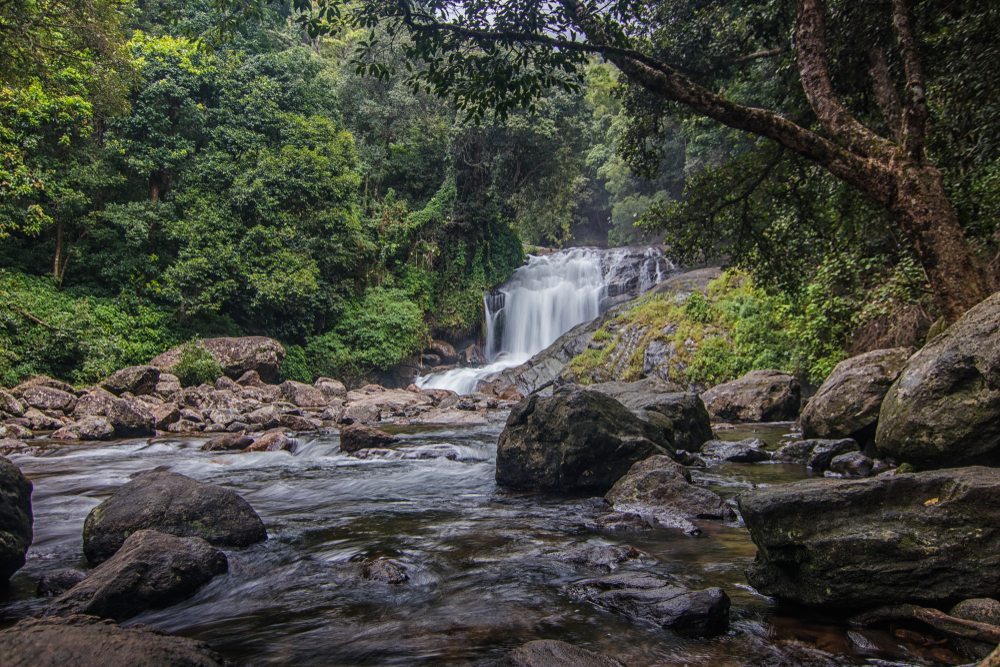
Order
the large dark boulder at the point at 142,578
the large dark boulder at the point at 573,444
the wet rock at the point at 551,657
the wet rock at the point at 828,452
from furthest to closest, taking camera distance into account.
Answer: the wet rock at the point at 828,452 → the large dark boulder at the point at 573,444 → the large dark boulder at the point at 142,578 → the wet rock at the point at 551,657

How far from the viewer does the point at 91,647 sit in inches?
82.2

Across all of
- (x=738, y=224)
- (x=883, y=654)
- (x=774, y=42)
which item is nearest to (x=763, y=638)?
(x=883, y=654)

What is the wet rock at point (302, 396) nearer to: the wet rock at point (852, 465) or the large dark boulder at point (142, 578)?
the large dark boulder at point (142, 578)

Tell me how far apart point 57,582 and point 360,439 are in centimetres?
676

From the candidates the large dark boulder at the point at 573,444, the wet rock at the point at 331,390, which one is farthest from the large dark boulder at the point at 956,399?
the wet rock at the point at 331,390

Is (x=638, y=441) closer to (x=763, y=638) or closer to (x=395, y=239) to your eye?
(x=763, y=638)

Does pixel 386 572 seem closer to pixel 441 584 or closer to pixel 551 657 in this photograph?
pixel 441 584

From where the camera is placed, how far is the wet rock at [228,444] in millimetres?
10773

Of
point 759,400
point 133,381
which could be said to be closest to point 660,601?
point 759,400

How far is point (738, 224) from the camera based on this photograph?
24.4ft

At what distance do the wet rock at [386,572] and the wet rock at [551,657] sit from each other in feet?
5.63

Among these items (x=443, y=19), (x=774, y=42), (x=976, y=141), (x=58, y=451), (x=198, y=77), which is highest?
(x=198, y=77)

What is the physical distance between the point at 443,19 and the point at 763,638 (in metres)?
7.24

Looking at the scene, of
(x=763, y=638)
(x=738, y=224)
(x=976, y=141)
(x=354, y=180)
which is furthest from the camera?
(x=354, y=180)
